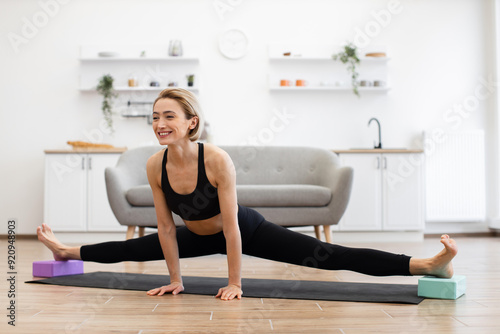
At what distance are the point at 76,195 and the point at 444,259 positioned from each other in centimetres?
372

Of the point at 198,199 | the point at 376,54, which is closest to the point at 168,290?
the point at 198,199

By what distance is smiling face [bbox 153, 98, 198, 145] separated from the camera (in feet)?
6.20

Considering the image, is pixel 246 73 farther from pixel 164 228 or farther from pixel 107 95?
pixel 164 228

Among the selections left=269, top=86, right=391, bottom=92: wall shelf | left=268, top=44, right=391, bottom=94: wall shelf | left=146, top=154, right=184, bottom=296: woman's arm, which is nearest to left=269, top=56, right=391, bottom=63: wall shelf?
left=268, top=44, right=391, bottom=94: wall shelf

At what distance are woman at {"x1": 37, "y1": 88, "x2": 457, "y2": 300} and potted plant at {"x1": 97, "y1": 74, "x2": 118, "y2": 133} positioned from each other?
342 centimetres

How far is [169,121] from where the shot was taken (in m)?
1.89

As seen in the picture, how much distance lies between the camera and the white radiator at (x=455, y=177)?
530 cm

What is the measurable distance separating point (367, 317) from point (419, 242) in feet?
10.9

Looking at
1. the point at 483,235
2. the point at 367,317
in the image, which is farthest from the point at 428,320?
the point at 483,235

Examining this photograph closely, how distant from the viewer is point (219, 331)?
4.92 ft

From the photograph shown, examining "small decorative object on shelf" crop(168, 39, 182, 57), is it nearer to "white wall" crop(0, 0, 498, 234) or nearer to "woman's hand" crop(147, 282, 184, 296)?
"white wall" crop(0, 0, 498, 234)

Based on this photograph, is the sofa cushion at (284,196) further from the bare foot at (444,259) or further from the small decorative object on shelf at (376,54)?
the small decorative object on shelf at (376,54)

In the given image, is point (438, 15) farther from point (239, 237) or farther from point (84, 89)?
point (239, 237)

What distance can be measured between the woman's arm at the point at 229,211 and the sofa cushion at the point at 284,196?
1627 mm
